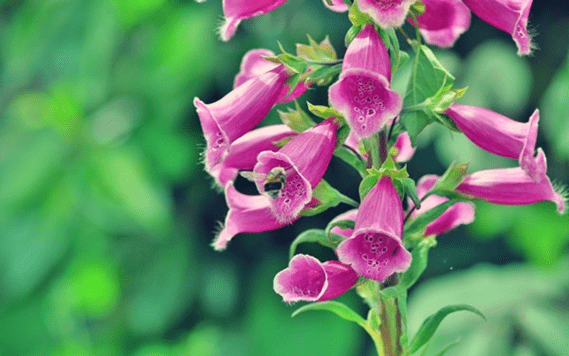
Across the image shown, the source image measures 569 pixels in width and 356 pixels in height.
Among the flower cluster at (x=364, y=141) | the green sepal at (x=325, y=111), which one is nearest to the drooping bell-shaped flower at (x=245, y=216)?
the flower cluster at (x=364, y=141)

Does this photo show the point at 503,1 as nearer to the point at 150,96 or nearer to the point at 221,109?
the point at 221,109

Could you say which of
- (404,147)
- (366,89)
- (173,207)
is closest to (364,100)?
(366,89)

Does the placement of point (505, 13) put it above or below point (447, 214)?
above

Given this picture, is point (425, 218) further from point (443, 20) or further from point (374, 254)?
point (443, 20)

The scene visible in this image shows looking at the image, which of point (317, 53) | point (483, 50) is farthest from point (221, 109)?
point (483, 50)

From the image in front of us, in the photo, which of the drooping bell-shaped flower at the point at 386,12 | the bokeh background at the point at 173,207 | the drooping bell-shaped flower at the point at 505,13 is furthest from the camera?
the bokeh background at the point at 173,207

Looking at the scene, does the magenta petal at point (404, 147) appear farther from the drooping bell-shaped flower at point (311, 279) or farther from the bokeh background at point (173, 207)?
the bokeh background at point (173, 207)

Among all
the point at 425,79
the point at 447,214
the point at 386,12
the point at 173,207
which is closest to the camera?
the point at 386,12
